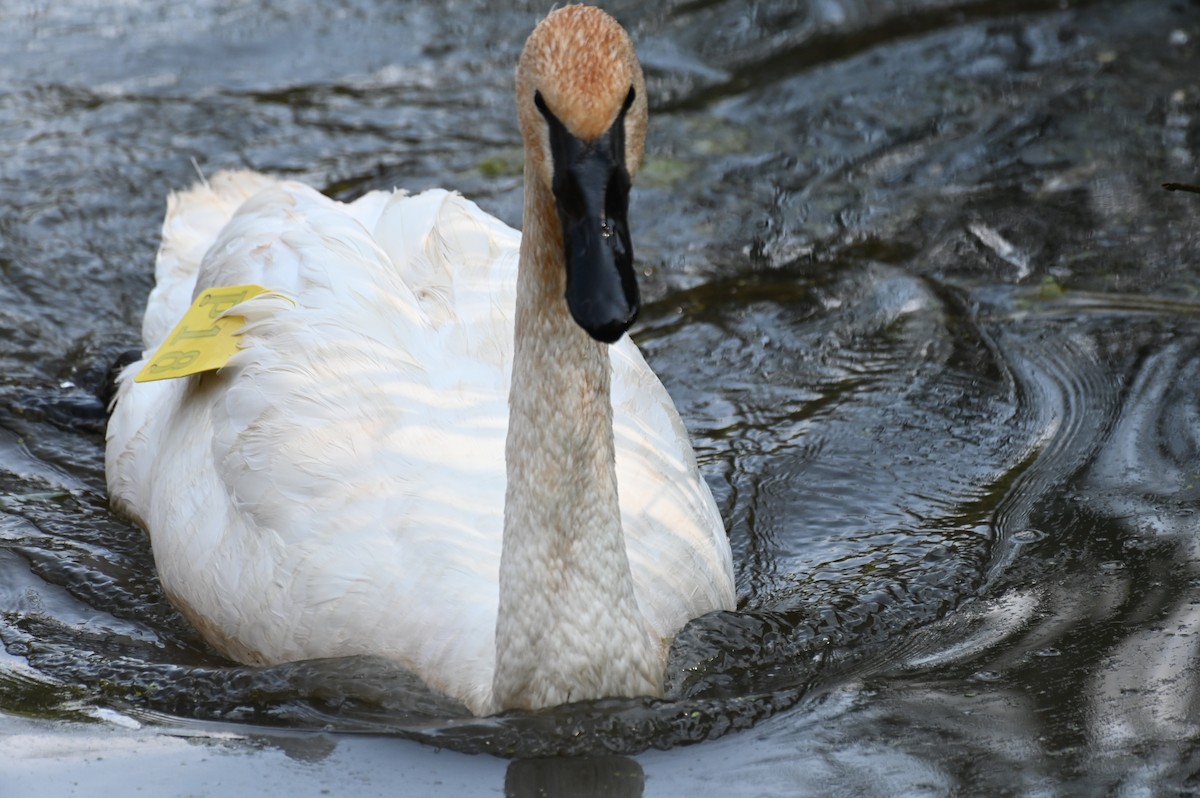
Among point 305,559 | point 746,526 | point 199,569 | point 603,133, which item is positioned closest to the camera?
point 603,133

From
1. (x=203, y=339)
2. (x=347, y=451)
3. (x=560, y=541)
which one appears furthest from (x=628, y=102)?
(x=203, y=339)

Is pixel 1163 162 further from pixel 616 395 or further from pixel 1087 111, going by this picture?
pixel 616 395

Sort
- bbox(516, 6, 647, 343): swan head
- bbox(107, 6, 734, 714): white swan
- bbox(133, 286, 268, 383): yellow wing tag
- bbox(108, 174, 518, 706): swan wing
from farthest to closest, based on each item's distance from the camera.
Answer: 1. bbox(133, 286, 268, 383): yellow wing tag
2. bbox(108, 174, 518, 706): swan wing
3. bbox(107, 6, 734, 714): white swan
4. bbox(516, 6, 647, 343): swan head

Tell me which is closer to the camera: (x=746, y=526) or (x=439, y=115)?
(x=746, y=526)

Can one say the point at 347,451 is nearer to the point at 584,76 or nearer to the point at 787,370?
the point at 584,76

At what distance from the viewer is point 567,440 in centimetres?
428

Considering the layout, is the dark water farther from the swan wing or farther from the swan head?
the swan head

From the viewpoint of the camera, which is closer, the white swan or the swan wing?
the white swan

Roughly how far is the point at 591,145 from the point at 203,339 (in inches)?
87.1

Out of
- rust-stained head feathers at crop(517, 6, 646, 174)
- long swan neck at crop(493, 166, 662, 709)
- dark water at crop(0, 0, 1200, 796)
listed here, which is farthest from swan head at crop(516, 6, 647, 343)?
dark water at crop(0, 0, 1200, 796)

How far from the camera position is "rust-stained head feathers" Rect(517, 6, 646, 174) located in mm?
3715

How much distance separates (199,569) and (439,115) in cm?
484

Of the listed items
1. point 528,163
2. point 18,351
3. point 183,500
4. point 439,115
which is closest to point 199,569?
point 183,500

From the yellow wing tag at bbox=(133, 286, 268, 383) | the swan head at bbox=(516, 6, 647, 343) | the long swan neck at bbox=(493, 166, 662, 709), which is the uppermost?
the swan head at bbox=(516, 6, 647, 343)
